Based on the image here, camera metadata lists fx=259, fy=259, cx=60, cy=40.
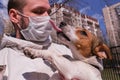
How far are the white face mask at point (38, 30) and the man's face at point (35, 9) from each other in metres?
0.07

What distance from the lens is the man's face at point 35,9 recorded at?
2971 mm

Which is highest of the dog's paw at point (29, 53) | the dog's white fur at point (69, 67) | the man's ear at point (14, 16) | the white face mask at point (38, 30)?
the man's ear at point (14, 16)

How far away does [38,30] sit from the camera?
121 inches

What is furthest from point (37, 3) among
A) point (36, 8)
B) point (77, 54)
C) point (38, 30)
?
point (77, 54)

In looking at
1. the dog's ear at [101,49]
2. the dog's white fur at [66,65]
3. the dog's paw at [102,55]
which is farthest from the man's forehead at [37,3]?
the dog's paw at [102,55]

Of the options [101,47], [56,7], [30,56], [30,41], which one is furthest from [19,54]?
[56,7]

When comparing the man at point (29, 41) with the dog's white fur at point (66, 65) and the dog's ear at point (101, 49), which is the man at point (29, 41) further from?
the dog's ear at point (101, 49)

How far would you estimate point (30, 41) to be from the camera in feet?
9.63

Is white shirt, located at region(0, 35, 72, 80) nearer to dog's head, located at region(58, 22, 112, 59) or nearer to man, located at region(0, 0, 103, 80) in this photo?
man, located at region(0, 0, 103, 80)

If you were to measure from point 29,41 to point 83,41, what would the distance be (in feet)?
2.01

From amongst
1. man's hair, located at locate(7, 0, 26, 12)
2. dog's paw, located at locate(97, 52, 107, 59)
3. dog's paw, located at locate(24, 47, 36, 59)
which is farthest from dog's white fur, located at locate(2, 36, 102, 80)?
man's hair, located at locate(7, 0, 26, 12)

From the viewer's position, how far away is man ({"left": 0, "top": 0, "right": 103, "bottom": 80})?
2.49m

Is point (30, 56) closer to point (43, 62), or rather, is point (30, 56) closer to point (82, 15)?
point (43, 62)

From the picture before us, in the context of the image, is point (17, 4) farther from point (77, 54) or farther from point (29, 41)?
point (77, 54)
